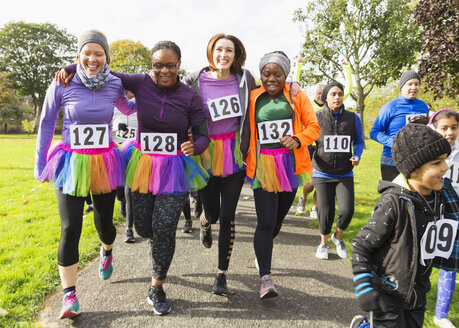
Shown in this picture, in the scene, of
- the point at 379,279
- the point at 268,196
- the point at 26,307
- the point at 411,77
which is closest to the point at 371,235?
the point at 379,279

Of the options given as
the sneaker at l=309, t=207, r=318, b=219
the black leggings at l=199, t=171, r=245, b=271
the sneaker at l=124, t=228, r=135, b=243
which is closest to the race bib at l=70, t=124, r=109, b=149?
the black leggings at l=199, t=171, r=245, b=271

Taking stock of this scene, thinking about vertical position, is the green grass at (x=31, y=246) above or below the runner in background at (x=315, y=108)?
below

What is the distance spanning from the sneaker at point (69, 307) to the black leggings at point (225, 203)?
1.33m

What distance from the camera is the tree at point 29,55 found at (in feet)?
139

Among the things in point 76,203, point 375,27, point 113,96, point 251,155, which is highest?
point 375,27

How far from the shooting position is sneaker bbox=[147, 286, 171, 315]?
273 centimetres

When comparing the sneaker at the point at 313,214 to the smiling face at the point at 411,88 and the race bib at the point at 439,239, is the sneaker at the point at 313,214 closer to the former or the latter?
the smiling face at the point at 411,88

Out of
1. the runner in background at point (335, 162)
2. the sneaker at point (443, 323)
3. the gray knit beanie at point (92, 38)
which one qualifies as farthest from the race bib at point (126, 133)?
the sneaker at point (443, 323)

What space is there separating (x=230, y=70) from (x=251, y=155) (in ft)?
3.27

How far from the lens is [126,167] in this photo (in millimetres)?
3084

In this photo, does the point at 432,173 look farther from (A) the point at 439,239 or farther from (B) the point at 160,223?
(B) the point at 160,223

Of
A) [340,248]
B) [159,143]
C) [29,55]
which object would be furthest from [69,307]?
[29,55]

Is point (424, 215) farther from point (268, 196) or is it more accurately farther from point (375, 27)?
point (375, 27)

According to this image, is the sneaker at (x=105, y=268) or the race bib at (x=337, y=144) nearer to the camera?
the sneaker at (x=105, y=268)
